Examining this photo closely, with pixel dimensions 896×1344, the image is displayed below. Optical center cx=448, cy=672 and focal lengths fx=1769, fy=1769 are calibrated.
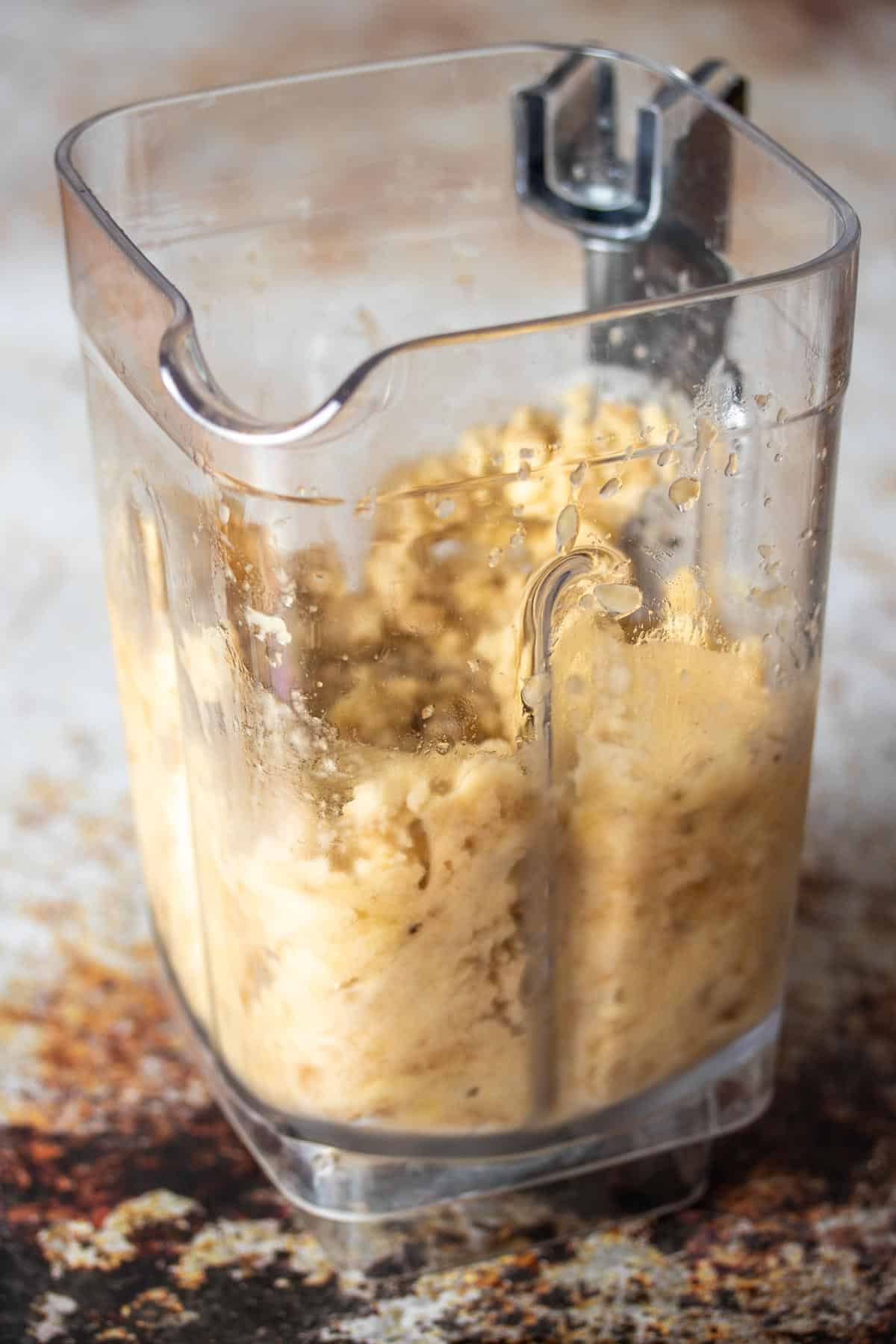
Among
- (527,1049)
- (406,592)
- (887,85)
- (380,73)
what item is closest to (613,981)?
(527,1049)

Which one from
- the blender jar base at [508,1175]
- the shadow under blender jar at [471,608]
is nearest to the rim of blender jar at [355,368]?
the shadow under blender jar at [471,608]

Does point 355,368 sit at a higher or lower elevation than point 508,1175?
higher

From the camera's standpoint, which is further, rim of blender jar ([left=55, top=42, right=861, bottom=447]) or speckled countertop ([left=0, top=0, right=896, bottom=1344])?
speckled countertop ([left=0, top=0, right=896, bottom=1344])

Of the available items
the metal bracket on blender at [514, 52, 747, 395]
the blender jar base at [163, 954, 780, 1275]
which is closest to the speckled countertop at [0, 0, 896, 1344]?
the blender jar base at [163, 954, 780, 1275]

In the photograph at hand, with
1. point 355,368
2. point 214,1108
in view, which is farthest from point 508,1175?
point 355,368

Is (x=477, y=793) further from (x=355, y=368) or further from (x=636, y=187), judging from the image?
(x=636, y=187)

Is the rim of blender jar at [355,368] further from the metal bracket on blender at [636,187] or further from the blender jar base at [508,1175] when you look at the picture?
the blender jar base at [508,1175]

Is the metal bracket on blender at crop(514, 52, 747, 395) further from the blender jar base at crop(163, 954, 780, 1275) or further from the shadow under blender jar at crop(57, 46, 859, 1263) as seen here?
the blender jar base at crop(163, 954, 780, 1275)
